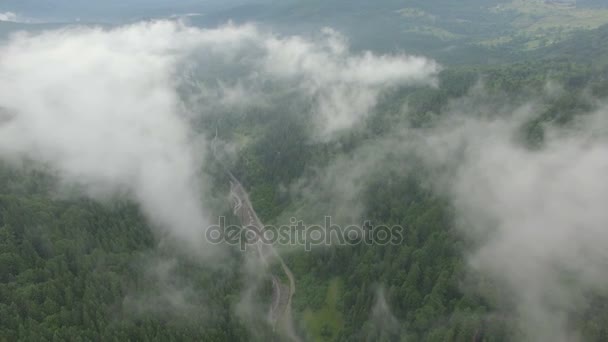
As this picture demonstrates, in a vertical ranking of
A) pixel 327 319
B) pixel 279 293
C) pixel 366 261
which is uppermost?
pixel 366 261

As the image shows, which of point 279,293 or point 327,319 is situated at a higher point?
point 279,293

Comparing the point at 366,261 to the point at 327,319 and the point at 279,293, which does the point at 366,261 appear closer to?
the point at 327,319

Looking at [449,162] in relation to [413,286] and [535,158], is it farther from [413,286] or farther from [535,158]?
[413,286]

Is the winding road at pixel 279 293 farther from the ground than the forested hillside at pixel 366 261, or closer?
closer

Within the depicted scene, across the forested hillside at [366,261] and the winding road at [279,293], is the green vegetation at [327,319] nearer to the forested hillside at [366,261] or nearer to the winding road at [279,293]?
the forested hillside at [366,261]

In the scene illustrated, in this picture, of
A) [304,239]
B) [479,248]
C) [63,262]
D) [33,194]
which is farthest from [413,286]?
[33,194]

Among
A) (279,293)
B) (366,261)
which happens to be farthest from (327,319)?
(366,261)

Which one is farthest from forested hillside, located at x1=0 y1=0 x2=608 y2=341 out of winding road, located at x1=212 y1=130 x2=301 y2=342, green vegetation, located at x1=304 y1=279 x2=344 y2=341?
winding road, located at x1=212 y1=130 x2=301 y2=342

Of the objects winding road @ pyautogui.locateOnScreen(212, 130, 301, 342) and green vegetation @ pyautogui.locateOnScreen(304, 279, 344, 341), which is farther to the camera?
winding road @ pyautogui.locateOnScreen(212, 130, 301, 342)

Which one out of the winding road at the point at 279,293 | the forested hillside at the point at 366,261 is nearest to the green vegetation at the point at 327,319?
the forested hillside at the point at 366,261

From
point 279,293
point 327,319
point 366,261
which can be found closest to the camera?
point 327,319

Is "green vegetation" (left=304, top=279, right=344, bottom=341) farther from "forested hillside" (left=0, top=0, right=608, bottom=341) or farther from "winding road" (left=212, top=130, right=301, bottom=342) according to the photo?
"winding road" (left=212, top=130, right=301, bottom=342)
